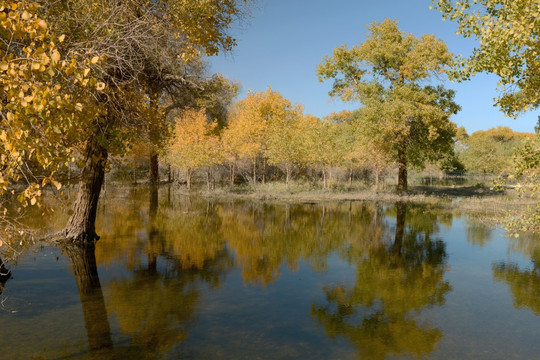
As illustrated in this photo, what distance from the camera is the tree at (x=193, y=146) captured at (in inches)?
1300

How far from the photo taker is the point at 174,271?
428 inches

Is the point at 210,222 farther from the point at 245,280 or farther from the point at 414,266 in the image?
the point at 414,266

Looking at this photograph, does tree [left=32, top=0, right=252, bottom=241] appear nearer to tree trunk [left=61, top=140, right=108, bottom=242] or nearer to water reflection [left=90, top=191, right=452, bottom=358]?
tree trunk [left=61, top=140, right=108, bottom=242]

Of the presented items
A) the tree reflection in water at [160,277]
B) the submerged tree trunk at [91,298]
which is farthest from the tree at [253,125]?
the submerged tree trunk at [91,298]

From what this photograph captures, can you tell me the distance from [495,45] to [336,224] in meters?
12.5

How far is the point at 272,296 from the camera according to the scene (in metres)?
9.18

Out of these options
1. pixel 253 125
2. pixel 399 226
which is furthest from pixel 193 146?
pixel 399 226

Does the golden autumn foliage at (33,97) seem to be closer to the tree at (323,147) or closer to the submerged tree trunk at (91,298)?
the submerged tree trunk at (91,298)

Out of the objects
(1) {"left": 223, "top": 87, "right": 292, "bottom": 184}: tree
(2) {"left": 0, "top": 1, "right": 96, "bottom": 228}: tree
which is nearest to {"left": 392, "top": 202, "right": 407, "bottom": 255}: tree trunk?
(2) {"left": 0, "top": 1, "right": 96, "bottom": 228}: tree

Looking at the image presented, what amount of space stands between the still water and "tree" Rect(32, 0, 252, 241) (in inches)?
112

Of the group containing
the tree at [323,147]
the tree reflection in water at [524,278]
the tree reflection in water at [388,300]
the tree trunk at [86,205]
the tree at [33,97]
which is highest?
the tree at [323,147]

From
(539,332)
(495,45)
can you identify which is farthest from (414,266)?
(495,45)

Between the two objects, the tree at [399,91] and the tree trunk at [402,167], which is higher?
the tree at [399,91]

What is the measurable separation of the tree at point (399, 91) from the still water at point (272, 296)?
15.2 meters
